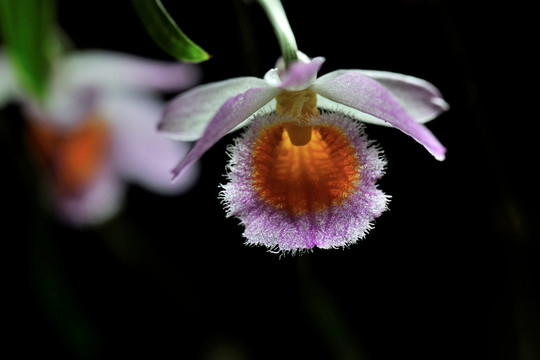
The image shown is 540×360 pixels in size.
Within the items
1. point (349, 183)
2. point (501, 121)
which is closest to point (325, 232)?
point (349, 183)

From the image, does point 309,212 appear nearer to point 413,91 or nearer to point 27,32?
point 413,91

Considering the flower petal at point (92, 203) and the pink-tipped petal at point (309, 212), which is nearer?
the pink-tipped petal at point (309, 212)

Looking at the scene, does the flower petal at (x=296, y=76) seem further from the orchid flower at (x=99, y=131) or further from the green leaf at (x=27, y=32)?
the orchid flower at (x=99, y=131)

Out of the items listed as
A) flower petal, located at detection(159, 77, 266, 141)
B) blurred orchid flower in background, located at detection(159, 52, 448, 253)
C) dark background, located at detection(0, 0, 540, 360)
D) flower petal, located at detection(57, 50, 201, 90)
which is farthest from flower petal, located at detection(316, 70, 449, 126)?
flower petal, located at detection(57, 50, 201, 90)

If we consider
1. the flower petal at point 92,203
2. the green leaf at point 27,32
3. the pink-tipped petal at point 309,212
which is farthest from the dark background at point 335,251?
the pink-tipped petal at point 309,212

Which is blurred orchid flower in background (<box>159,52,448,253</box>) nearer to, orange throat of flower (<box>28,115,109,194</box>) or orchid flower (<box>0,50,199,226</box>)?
orchid flower (<box>0,50,199,226</box>)

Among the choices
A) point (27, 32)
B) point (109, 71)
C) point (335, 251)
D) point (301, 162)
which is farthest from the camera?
point (335, 251)

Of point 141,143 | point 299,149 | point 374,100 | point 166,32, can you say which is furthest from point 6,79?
point 374,100
